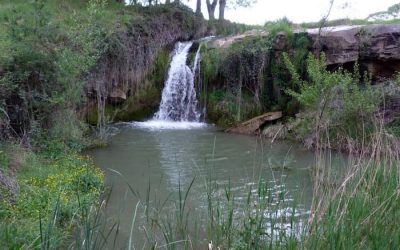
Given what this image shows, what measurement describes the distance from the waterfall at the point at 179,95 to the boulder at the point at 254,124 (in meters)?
2.26

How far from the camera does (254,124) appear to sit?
46.1 ft

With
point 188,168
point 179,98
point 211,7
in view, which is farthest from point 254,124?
point 211,7

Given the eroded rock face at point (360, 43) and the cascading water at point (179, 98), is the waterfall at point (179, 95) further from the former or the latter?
the eroded rock face at point (360, 43)

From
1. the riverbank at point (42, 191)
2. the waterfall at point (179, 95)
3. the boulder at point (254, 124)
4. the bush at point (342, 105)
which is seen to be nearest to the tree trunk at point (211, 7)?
the waterfall at point (179, 95)

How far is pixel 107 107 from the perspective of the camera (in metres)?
15.6

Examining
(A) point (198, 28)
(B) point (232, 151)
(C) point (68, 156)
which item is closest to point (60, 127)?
(C) point (68, 156)

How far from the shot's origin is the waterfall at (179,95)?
53.1 feet

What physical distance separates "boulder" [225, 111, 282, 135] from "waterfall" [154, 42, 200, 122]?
2259 millimetres

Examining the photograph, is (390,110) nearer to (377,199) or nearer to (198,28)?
(377,199)

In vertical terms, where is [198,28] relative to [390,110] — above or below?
above

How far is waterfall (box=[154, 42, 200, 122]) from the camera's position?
53.1ft

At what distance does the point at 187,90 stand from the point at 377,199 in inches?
503

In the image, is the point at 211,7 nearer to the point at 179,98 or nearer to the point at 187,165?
the point at 179,98

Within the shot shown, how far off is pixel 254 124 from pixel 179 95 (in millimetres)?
3507
